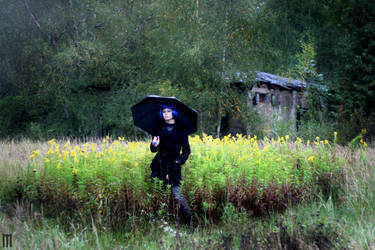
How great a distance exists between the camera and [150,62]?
48.2ft

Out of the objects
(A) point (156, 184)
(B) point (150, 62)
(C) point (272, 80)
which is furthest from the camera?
(B) point (150, 62)

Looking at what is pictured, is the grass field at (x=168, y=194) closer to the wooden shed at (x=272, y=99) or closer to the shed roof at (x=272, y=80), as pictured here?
the shed roof at (x=272, y=80)

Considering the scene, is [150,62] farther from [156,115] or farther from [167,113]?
[167,113]

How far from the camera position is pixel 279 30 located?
939 inches

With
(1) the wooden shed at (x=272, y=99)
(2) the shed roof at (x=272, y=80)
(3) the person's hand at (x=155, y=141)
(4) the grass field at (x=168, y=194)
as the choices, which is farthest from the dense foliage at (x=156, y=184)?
(1) the wooden shed at (x=272, y=99)

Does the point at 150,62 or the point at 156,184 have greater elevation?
the point at 150,62

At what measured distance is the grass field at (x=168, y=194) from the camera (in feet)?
14.0

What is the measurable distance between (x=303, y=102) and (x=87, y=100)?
9852 millimetres

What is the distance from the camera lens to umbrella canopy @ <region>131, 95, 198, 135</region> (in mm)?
4609

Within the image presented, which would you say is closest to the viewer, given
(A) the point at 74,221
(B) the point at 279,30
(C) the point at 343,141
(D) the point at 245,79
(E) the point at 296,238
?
(E) the point at 296,238

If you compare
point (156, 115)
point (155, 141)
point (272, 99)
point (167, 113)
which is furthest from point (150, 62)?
point (155, 141)

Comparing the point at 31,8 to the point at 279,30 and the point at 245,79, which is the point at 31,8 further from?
the point at 279,30

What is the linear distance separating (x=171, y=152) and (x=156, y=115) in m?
0.58

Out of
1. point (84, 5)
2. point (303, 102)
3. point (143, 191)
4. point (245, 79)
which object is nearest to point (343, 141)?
point (245, 79)
